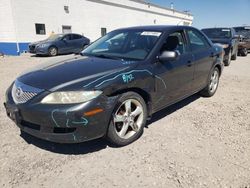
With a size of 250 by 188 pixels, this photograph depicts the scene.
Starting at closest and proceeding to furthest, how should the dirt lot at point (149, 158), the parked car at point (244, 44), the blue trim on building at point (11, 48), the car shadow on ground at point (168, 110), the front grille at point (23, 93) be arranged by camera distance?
the dirt lot at point (149, 158), the front grille at point (23, 93), the car shadow on ground at point (168, 110), the parked car at point (244, 44), the blue trim on building at point (11, 48)

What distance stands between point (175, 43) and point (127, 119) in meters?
1.68

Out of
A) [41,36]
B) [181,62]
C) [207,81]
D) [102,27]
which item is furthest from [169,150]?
[102,27]

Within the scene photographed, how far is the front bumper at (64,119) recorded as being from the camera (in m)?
2.79

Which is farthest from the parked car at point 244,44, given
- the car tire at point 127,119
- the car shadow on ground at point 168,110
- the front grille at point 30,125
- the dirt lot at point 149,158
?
the front grille at point 30,125

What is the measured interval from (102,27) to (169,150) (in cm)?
2265

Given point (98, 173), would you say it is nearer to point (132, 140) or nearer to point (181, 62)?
point (132, 140)

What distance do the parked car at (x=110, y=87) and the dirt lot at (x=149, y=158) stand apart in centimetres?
32

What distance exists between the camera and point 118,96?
3.13 meters

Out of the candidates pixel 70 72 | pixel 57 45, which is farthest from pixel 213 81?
pixel 57 45

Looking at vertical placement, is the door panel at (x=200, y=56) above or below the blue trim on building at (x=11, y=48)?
above

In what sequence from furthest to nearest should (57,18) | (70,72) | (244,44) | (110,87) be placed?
(57,18) < (244,44) < (70,72) < (110,87)

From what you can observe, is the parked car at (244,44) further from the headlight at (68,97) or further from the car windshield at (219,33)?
the headlight at (68,97)

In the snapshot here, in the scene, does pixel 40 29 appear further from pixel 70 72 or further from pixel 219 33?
pixel 70 72

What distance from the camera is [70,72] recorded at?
10.7 ft
